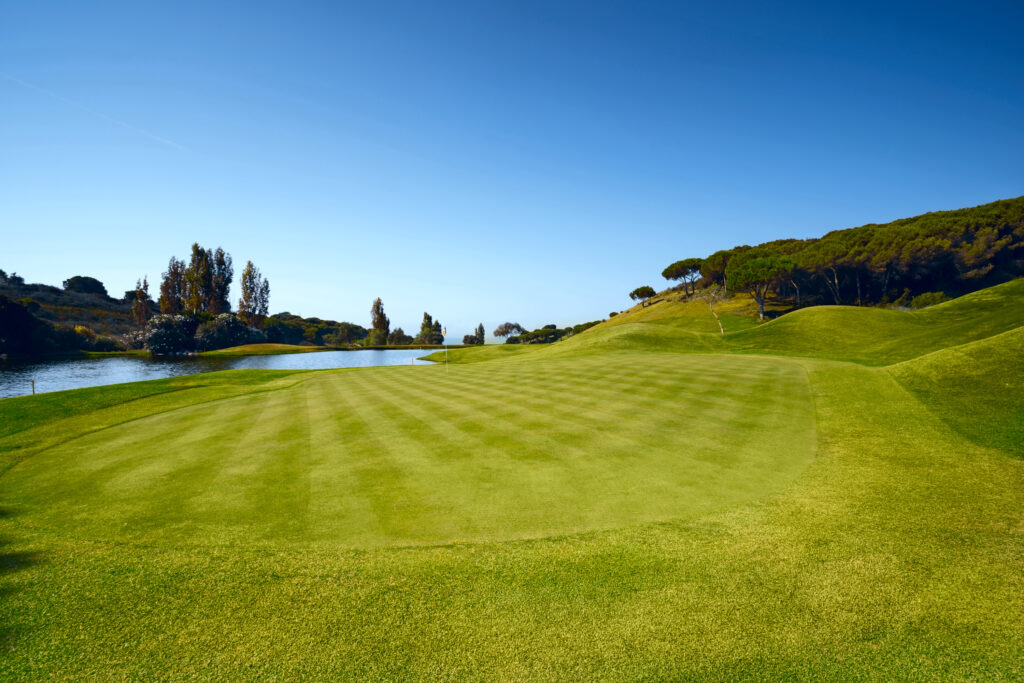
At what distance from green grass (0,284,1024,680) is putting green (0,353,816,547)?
2.6 inches

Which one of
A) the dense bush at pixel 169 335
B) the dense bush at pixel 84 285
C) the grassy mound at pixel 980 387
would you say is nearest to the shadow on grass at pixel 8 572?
the grassy mound at pixel 980 387

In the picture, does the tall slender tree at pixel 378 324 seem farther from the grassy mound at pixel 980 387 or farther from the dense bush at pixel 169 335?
the grassy mound at pixel 980 387

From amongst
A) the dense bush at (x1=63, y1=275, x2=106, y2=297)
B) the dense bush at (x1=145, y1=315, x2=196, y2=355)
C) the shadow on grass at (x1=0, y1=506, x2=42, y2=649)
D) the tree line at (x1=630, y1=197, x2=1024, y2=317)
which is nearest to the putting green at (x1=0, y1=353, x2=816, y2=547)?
the shadow on grass at (x1=0, y1=506, x2=42, y2=649)

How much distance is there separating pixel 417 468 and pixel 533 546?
3.57 metres

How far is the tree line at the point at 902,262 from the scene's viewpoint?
186ft

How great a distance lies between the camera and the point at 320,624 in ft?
14.4

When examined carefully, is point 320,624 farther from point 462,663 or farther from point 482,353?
point 482,353

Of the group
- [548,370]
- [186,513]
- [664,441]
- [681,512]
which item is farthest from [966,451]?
[548,370]

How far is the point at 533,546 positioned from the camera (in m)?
5.71

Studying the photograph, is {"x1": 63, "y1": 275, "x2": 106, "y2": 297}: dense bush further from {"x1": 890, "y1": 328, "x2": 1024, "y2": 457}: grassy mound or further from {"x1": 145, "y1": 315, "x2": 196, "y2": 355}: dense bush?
{"x1": 890, "y1": 328, "x2": 1024, "y2": 457}: grassy mound

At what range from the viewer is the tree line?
2228 inches

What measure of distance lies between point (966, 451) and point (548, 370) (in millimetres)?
17172

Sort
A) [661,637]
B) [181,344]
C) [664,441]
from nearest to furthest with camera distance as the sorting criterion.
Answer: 1. [661,637]
2. [664,441]
3. [181,344]

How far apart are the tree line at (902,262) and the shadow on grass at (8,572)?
69.5 metres
